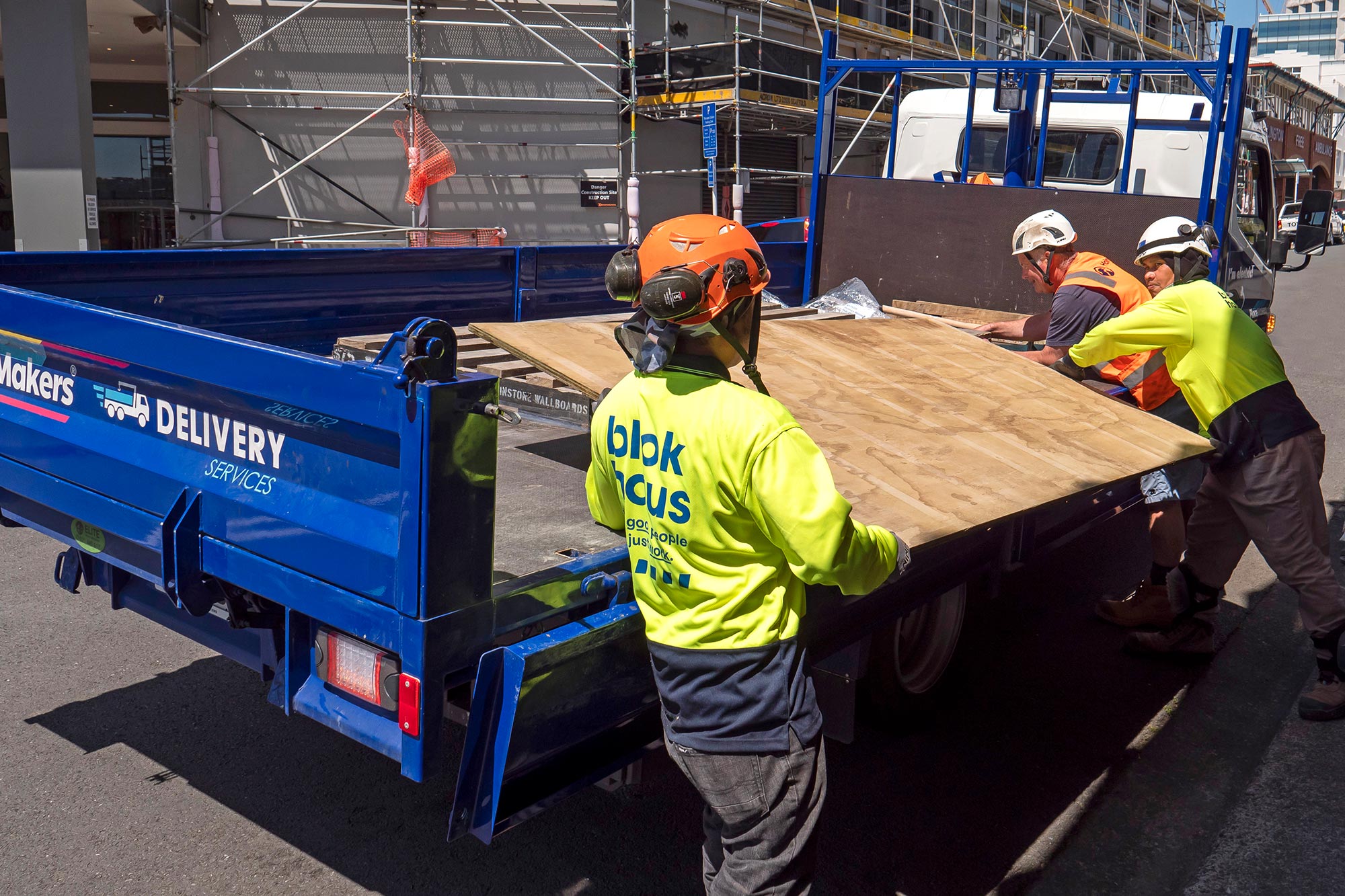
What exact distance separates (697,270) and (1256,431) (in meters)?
3.14

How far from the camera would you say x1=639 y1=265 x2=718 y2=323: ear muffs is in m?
2.23

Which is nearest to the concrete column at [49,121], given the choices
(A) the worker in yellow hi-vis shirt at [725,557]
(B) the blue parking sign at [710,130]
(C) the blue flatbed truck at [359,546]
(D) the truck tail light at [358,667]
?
(B) the blue parking sign at [710,130]

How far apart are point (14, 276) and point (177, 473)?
5.17 ft

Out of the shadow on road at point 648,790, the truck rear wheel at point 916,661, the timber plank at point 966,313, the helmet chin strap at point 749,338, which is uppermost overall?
the helmet chin strap at point 749,338

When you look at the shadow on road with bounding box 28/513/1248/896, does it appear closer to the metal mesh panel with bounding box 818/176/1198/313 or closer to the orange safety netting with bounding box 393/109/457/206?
the metal mesh panel with bounding box 818/176/1198/313

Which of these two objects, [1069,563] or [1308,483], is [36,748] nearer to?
Answer: [1308,483]

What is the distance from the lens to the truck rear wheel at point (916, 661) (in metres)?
4.09

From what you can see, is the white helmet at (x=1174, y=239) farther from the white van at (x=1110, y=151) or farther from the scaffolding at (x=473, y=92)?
the scaffolding at (x=473, y=92)

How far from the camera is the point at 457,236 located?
18.5m

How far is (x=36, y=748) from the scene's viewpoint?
155 inches

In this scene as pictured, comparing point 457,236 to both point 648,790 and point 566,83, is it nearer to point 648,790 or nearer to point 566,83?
point 566,83

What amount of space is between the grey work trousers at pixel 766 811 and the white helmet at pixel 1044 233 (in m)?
3.58

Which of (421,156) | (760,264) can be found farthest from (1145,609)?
(421,156)

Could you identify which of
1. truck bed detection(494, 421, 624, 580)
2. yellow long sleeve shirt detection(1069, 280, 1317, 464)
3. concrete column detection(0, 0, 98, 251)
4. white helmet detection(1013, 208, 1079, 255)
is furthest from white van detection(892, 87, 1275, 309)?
concrete column detection(0, 0, 98, 251)
